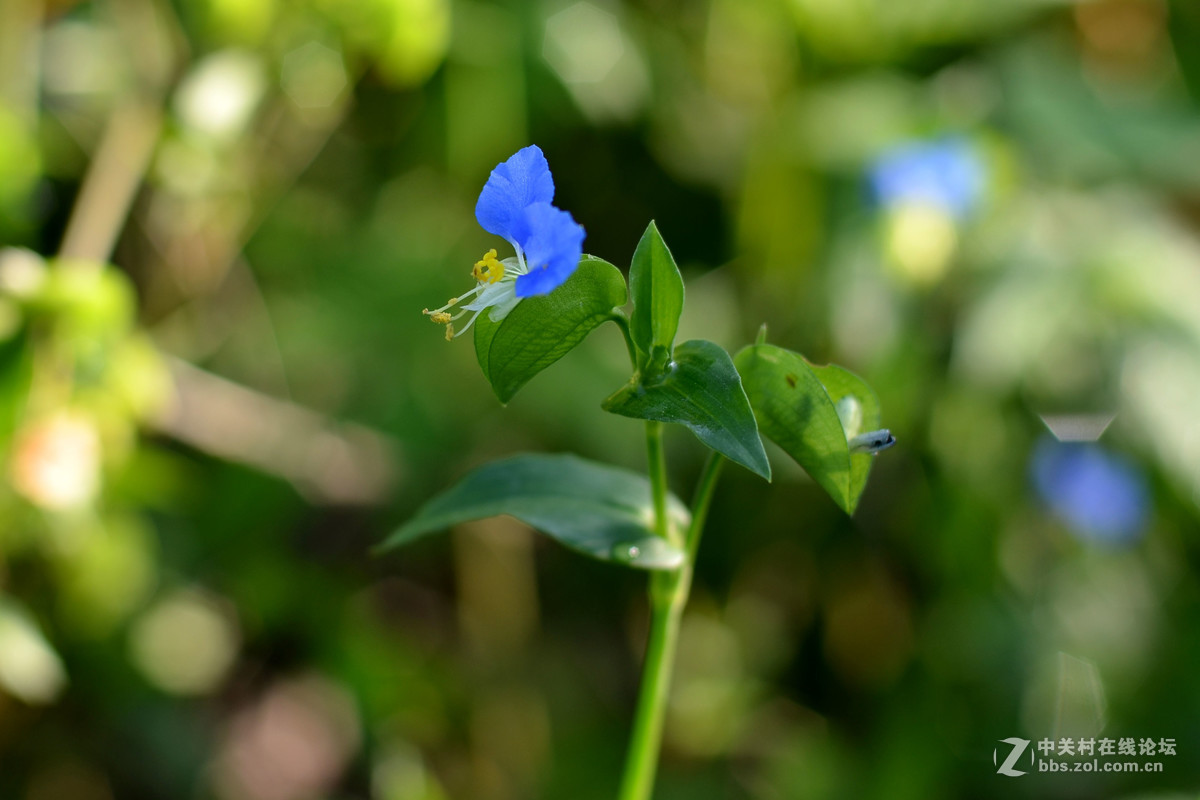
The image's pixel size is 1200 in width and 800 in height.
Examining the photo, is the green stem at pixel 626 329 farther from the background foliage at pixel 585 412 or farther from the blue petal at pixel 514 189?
the background foliage at pixel 585 412

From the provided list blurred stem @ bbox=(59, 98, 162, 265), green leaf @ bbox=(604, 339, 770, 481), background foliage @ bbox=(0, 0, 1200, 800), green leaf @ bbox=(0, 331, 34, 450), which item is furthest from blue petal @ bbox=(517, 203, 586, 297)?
blurred stem @ bbox=(59, 98, 162, 265)

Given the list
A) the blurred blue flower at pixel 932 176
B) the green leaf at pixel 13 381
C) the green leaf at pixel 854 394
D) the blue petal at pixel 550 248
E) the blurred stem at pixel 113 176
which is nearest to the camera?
the blue petal at pixel 550 248

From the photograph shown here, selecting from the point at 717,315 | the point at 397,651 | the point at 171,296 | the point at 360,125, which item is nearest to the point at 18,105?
the point at 171,296

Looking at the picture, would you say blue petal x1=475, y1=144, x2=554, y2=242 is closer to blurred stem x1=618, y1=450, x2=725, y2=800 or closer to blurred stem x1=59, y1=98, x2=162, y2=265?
blurred stem x1=618, y1=450, x2=725, y2=800

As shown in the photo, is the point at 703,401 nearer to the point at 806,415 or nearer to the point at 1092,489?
the point at 806,415

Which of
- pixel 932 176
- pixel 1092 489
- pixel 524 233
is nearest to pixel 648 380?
pixel 524 233

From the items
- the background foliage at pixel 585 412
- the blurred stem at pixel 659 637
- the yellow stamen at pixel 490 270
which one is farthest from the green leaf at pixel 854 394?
the background foliage at pixel 585 412
